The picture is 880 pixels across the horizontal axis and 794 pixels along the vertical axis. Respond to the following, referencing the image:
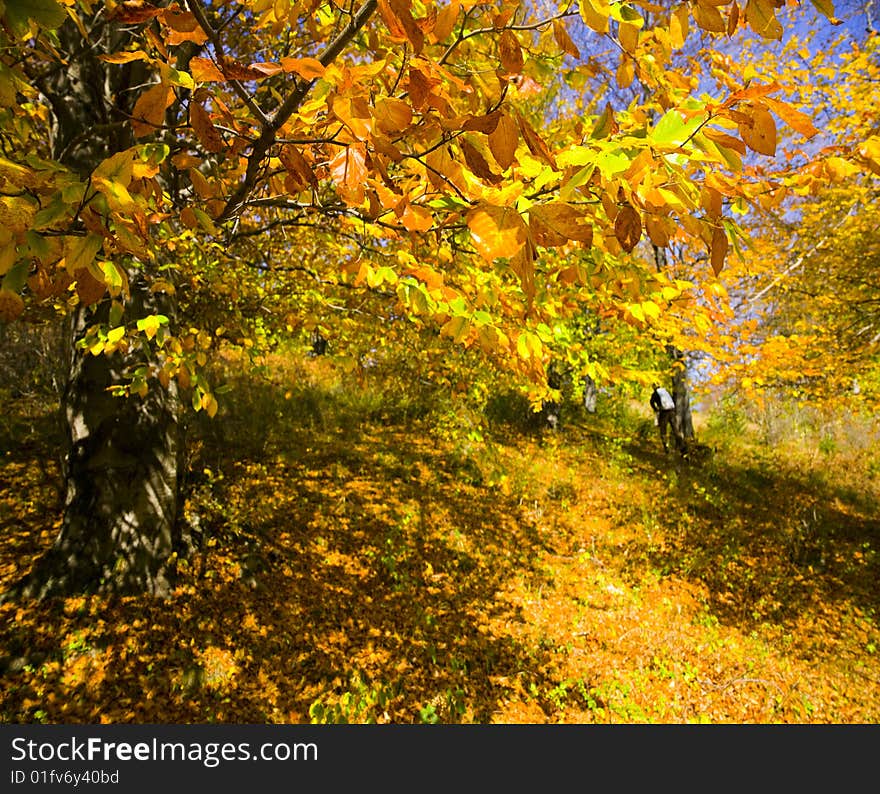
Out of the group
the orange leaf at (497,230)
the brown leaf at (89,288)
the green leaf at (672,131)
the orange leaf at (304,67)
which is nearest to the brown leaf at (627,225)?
the green leaf at (672,131)

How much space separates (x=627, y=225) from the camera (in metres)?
1.07

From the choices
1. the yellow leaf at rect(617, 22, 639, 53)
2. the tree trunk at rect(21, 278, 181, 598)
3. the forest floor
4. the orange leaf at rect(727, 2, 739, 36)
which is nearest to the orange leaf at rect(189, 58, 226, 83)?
the yellow leaf at rect(617, 22, 639, 53)

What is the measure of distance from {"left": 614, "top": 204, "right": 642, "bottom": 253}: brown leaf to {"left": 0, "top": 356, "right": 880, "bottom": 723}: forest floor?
3.27m

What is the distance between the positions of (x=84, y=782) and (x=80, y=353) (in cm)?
326

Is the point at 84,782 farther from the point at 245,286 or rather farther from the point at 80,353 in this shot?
the point at 245,286

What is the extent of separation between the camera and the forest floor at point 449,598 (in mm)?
3959

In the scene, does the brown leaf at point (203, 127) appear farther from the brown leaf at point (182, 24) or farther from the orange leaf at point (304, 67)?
the orange leaf at point (304, 67)

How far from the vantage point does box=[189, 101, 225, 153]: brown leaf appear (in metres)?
1.22

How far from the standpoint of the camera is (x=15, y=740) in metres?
3.10

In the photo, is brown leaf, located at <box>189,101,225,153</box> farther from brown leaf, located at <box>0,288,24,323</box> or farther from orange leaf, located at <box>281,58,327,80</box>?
brown leaf, located at <box>0,288,24,323</box>

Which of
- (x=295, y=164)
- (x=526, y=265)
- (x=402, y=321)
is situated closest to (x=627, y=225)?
(x=526, y=265)

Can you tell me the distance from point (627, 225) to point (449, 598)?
5.43 m

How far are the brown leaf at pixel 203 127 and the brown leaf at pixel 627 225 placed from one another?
1092 mm

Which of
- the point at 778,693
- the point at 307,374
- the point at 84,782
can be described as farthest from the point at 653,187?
the point at 307,374
